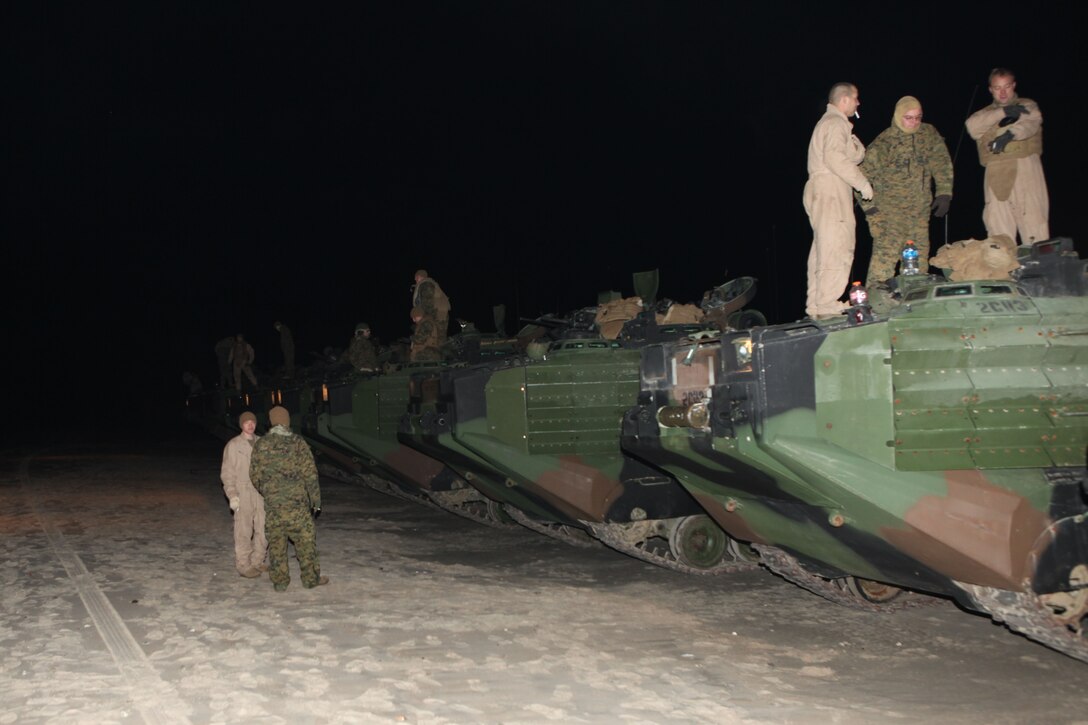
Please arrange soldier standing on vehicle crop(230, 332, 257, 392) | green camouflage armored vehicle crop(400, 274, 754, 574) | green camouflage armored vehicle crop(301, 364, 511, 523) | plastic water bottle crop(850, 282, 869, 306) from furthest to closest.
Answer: soldier standing on vehicle crop(230, 332, 257, 392) < green camouflage armored vehicle crop(301, 364, 511, 523) < green camouflage armored vehicle crop(400, 274, 754, 574) < plastic water bottle crop(850, 282, 869, 306)

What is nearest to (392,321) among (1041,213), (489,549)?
(489,549)

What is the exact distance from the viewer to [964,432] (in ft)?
20.2

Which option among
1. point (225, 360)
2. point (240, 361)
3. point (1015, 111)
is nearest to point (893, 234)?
point (1015, 111)

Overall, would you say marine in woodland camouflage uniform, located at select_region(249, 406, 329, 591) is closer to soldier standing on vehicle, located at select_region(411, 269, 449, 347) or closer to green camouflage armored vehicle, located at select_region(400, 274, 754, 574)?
green camouflage armored vehicle, located at select_region(400, 274, 754, 574)

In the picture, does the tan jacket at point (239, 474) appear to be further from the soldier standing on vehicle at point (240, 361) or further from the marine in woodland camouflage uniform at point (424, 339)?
the soldier standing on vehicle at point (240, 361)

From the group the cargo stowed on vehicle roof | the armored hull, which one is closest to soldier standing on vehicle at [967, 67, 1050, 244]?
the cargo stowed on vehicle roof

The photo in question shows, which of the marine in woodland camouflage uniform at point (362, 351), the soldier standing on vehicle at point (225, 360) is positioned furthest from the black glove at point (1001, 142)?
the soldier standing on vehicle at point (225, 360)

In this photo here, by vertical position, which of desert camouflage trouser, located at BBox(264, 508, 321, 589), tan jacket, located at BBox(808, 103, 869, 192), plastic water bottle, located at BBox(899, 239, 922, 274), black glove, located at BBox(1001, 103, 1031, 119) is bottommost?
desert camouflage trouser, located at BBox(264, 508, 321, 589)

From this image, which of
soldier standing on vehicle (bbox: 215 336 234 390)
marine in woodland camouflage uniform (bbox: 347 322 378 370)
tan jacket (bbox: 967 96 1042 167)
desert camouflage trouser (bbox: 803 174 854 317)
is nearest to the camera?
desert camouflage trouser (bbox: 803 174 854 317)

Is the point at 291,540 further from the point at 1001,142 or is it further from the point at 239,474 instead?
the point at 1001,142

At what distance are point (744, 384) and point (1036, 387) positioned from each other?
160 centimetres

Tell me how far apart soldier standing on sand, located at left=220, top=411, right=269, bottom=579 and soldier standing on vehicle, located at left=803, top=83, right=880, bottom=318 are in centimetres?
467

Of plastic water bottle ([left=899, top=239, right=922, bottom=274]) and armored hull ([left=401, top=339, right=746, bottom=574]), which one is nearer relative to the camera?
plastic water bottle ([left=899, top=239, right=922, bottom=274])

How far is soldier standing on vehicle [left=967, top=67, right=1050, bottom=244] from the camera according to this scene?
8070mm
